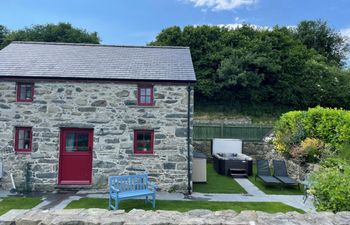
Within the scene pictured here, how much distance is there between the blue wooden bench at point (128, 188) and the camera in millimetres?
7809

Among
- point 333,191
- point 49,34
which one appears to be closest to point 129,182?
point 333,191

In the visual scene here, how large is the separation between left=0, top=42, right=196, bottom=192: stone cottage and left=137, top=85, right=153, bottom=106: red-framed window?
39 mm

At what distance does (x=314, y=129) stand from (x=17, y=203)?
12344 mm

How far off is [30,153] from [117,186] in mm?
3973

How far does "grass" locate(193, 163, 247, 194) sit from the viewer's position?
404 inches

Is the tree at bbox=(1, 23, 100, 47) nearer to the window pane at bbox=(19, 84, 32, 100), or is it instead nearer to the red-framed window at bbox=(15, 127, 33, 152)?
the window pane at bbox=(19, 84, 32, 100)

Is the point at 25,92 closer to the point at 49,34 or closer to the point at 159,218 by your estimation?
the point at 159,218

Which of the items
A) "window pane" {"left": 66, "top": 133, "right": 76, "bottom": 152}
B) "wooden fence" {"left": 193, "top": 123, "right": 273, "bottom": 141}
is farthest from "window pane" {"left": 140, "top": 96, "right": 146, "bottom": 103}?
"wooden fence" {"left": 193, "top": 123, "right": 273, "bottom": 141}

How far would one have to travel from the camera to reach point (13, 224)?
4.10 m

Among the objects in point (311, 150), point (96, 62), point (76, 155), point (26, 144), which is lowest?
point (76, 155)

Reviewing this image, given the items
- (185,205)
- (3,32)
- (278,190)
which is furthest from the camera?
(3,32)

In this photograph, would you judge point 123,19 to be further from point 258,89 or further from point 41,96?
point 258,89

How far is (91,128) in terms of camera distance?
1000 centimetres

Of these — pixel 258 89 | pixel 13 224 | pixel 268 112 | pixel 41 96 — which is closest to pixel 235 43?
pixel 258 89
